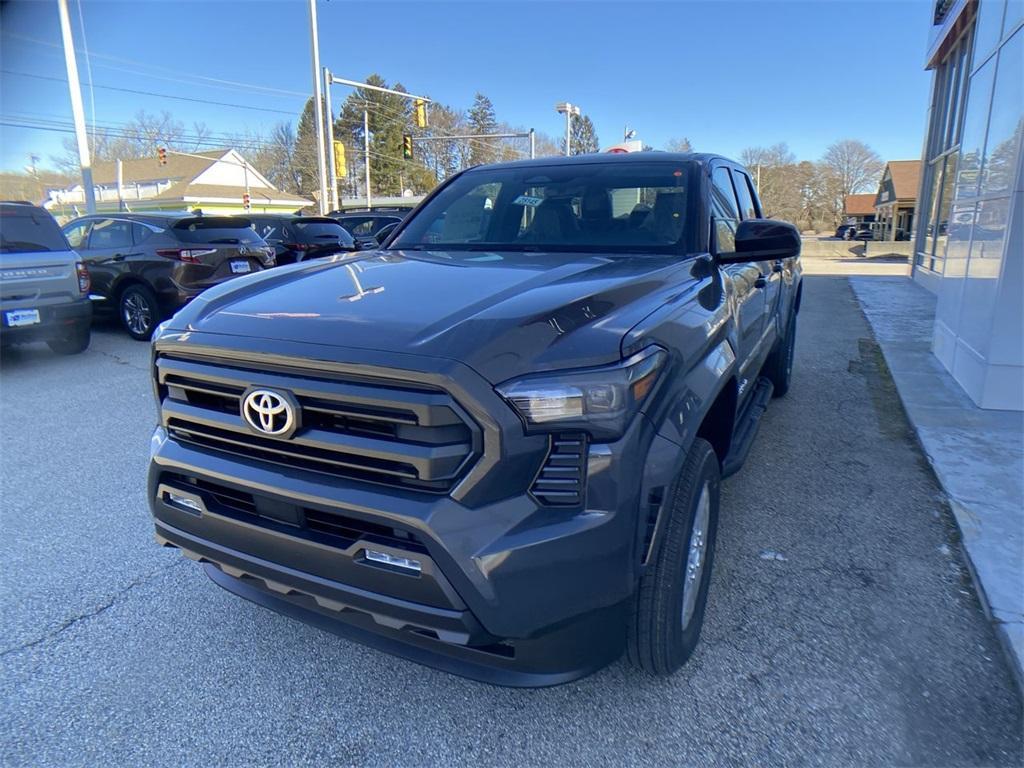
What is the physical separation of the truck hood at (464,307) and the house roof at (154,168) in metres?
67.0

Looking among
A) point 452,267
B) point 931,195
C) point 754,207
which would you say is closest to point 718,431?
point 452,267

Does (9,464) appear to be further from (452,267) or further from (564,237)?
(564,237)

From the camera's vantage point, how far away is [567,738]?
2100 mm

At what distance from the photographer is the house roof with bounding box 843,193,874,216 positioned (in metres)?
70.7

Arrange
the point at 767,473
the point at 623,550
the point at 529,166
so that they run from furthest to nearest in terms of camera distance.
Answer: the point at 767,473 < the point at 529,166 < the point at 623,550

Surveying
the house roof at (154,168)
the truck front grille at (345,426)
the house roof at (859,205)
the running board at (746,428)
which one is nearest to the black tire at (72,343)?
the truck front grille at (345,426)

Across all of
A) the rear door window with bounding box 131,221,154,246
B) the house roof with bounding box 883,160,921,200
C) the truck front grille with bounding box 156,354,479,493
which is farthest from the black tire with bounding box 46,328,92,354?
the house roof with bounding box 883,160,921,200

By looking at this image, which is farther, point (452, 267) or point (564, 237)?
point (564, 237)

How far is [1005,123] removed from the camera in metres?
5.48

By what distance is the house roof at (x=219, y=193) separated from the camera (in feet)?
→ 184

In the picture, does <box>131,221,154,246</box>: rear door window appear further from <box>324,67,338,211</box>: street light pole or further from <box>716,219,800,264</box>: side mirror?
<box>324,67,338,211</box>: street light pole

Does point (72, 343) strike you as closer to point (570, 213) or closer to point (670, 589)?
point (570, 213)

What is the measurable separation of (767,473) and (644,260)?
2.16 meters

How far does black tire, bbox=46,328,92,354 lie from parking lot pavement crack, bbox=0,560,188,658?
594cm
